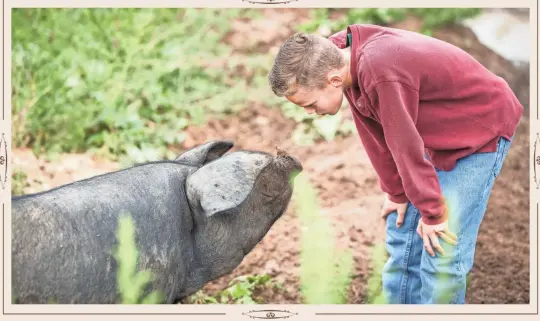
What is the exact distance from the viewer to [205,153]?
135 inches

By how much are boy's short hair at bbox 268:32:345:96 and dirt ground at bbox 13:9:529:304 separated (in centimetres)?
155

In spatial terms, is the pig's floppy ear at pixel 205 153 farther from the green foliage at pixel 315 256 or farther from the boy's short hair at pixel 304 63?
the green foliage at pixel 315 256

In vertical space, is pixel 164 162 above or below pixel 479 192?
above

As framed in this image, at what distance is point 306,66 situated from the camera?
3066mm

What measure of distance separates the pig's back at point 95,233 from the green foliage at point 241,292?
109cm

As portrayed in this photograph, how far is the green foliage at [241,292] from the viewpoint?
14.0 feet

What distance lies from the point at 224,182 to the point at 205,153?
0.39 m

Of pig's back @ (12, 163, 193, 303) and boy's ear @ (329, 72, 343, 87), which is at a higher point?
boy's ear @ (329, 72, 343, 87)

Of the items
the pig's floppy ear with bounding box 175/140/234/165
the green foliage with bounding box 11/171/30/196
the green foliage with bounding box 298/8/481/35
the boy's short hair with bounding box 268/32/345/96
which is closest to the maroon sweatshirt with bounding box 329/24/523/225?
the boy's short hair with bounding box 268/32/345/96

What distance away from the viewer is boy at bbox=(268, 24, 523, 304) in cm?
302

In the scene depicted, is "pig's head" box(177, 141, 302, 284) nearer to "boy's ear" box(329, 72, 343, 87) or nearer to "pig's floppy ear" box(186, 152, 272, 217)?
"pig's floppy ear" box(186, 152, 272, 217)

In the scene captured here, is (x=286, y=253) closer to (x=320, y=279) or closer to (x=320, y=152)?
(x=320, y=152)
